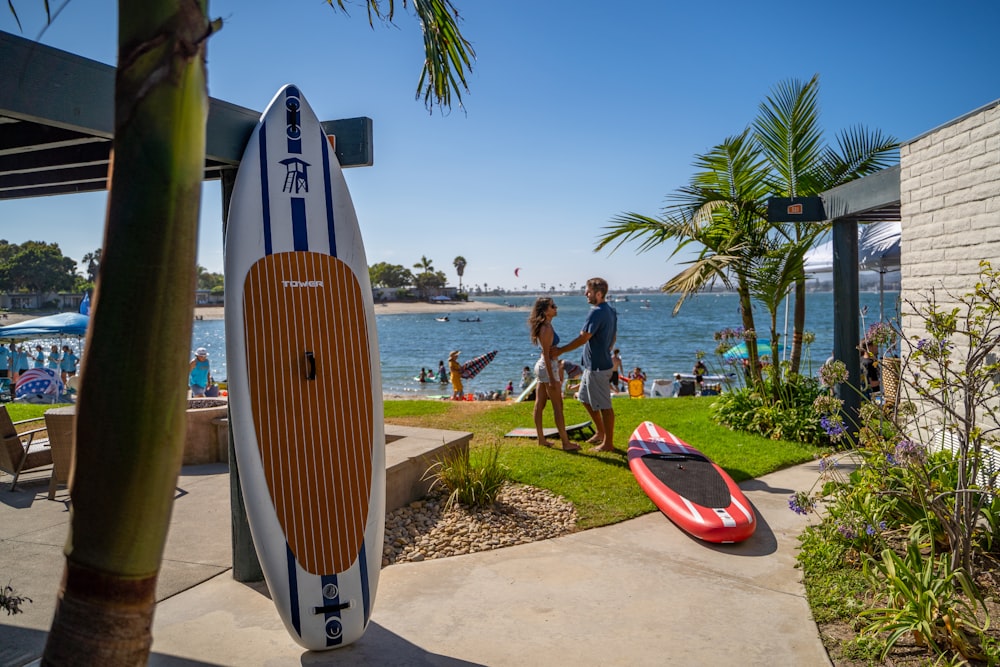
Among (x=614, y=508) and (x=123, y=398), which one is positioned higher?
(x=123, y=398)

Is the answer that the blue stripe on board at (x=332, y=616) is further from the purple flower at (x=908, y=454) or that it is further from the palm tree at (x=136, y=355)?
the purple flower at (x=908, y=454)

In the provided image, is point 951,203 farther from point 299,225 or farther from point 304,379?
point 304,379

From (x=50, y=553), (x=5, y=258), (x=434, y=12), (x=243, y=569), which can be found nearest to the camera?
(x=434, y=12)

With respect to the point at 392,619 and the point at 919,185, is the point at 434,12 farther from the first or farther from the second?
the point at 919,185

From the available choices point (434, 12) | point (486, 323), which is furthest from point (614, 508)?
point (486, 323)

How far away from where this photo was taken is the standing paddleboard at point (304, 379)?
350 centimetres

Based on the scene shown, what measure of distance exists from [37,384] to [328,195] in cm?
1761

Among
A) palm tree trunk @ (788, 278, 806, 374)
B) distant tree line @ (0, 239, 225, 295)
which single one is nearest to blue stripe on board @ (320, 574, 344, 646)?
palm tree trunk @ (788, 278, 806, 374)

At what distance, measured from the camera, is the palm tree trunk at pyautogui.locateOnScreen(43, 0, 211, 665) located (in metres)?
1.31

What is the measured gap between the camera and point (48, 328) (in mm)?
17281

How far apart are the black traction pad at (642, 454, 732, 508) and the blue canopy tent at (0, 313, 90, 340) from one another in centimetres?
1559

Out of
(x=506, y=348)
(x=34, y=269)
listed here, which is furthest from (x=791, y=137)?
(x=506, y=348)

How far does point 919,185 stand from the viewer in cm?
604

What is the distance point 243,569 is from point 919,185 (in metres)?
6.15
